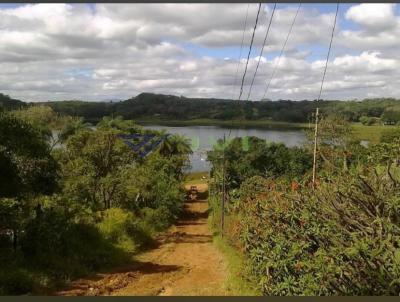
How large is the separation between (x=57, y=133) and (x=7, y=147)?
1244 cm

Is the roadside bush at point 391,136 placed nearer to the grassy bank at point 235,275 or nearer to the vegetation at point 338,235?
the vegetation at point 338,235

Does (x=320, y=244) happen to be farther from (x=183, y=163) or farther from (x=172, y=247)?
(x=183, y=163)

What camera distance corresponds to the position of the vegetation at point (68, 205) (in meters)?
6.20

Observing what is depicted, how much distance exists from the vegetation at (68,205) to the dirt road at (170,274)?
43 centimetres

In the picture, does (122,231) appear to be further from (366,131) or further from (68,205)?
(366,131)

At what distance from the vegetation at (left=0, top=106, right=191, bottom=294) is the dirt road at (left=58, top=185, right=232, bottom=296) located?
43 cm

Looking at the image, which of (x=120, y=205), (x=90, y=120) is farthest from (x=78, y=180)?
(x=90, y=120)

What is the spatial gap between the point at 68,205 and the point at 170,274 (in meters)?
2.43

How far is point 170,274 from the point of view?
856 cm

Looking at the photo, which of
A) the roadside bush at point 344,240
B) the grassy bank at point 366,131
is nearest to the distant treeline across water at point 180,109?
the grassy bank at point 366,131

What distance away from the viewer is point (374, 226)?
10.5 feet

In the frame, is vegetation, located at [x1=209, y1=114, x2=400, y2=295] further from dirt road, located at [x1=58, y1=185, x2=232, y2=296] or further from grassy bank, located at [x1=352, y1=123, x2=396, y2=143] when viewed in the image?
grassy bank, located at [x1=352, y1=123, x2=396, y2=143]

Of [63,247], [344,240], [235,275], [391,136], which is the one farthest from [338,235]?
[391,136]

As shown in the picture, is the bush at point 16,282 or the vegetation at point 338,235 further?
the bush at point 16,282
